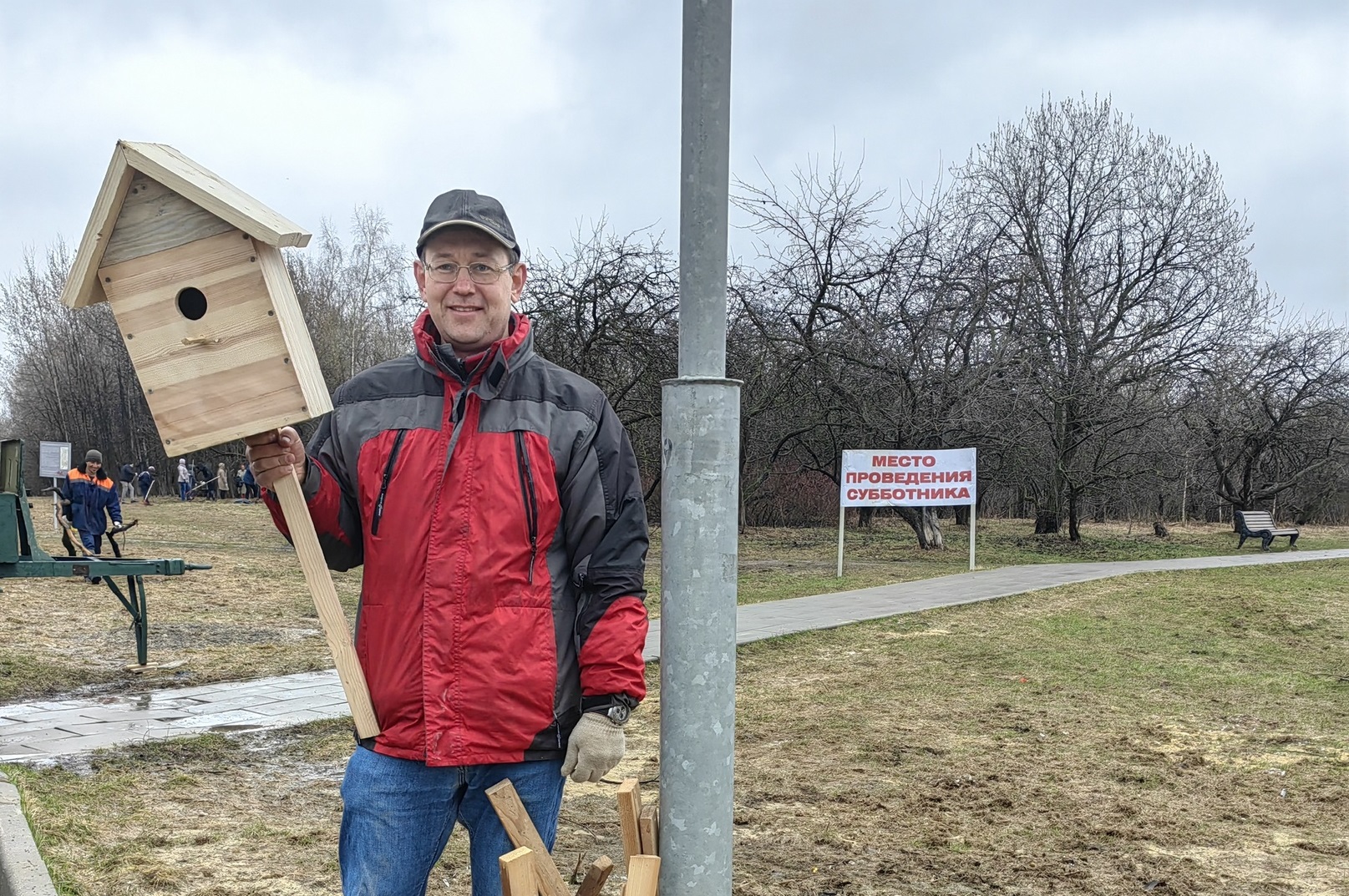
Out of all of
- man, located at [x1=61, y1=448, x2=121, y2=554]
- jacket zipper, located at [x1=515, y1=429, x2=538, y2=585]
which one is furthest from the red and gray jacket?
man, located at [x1=61, y1=448, x2=121, y2=554]

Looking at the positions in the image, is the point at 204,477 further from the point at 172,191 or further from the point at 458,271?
the point at 458,271

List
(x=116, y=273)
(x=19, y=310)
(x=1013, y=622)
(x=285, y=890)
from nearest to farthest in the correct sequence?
(x=116, y=273) → (x=285, y=890) → (x=1013, y=622) → (x=19, y=310)

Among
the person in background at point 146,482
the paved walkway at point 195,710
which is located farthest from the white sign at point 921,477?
the person in background at point 146,482

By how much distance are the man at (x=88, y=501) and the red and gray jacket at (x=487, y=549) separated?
15402 millimetres

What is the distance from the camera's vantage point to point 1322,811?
5.21 metres

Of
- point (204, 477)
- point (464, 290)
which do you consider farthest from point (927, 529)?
point (204, 477)

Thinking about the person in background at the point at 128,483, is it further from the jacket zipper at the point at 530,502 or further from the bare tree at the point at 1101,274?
the jacket zipper at the point at 530,502

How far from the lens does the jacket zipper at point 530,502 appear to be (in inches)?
98.2

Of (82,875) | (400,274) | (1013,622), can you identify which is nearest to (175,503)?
(400,274)

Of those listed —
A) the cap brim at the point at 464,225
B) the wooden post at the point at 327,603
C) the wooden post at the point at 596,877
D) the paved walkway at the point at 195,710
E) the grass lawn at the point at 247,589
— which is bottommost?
the paved walkway at the point at 195,710

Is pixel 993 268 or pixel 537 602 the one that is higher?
pixel 993 268

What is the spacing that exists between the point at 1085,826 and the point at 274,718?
4.77m

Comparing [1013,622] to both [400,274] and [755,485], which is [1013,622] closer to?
[755,485]

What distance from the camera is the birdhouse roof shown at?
256cm
